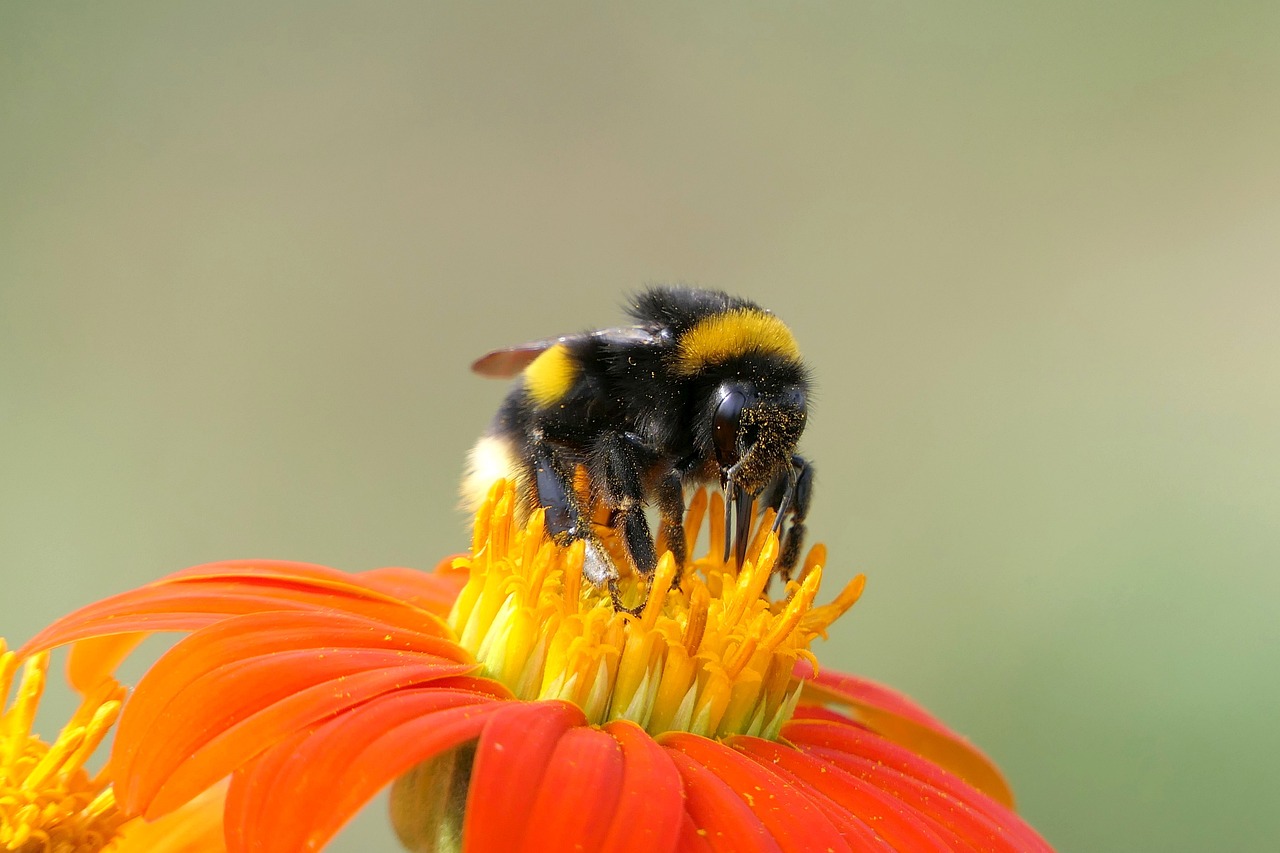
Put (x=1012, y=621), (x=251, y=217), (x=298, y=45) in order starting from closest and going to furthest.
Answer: (x=1012, y=621), (x=251, y=217), (x=298, y=45)

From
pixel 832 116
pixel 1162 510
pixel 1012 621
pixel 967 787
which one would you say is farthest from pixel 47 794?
pixel 832 116

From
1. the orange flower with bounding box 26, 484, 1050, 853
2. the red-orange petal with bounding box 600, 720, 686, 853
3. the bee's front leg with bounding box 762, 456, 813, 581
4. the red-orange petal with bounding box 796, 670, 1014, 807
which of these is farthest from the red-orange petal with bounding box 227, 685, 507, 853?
the red-orange petal with bounding box 796, 670, 1014, 807

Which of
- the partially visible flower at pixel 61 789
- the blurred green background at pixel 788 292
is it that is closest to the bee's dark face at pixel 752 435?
the partially visible flower at pixel 61 789

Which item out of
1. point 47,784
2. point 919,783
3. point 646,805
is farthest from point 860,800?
point 47,784

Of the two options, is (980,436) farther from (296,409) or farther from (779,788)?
(779,788)

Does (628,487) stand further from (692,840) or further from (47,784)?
(47,784)

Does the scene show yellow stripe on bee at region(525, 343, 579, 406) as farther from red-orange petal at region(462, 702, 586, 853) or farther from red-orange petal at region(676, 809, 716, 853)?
red-orange petal at region(676, 809, 716, 853)
